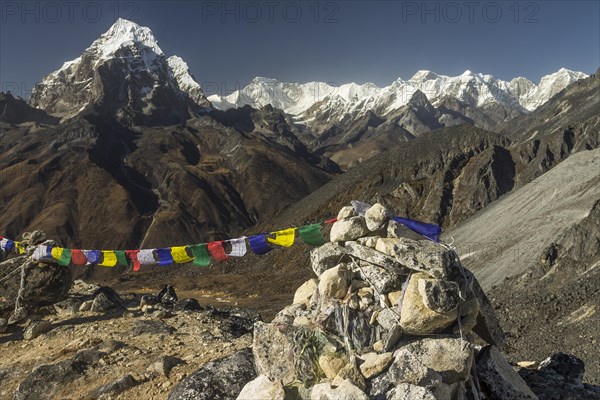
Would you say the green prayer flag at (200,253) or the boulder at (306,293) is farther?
the green prayer flag at (200,253)

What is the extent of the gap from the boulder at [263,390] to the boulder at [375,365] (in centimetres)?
122

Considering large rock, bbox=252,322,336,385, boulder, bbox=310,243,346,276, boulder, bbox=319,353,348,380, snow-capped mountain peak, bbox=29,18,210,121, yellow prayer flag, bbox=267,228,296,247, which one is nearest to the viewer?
boulder, bbox=319,353,348,380

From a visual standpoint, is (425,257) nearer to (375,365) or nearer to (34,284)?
(375,365)

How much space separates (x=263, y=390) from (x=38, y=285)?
14795mm

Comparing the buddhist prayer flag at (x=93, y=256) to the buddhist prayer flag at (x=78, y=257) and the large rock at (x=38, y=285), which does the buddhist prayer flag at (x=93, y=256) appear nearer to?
the buddhist prayer flag at (x=78, y=257)

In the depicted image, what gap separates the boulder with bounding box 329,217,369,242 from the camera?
8172mm

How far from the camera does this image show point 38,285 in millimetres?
17125

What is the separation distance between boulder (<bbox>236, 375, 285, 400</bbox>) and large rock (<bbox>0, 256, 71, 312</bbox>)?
14.4 m

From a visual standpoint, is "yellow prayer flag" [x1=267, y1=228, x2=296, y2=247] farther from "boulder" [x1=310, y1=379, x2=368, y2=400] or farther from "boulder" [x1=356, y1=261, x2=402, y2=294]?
"boulder" [x1=310, y1=379, x2=368, y2=400]

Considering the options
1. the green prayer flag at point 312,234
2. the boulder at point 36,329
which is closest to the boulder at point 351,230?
the green prayer flag at point 312,234

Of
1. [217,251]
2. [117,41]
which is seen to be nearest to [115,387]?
[217,251]

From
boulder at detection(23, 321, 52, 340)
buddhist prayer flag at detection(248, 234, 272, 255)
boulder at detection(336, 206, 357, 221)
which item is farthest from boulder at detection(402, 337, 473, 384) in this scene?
boulder at detection(23, 321, 52, 340)

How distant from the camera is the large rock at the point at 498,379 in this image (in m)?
7.16

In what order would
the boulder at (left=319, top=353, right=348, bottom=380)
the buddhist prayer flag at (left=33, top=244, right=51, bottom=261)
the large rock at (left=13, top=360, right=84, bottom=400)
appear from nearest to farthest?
the boulder at (left=319, top=353, right=348, bottom=380) < the large rock at (left=13, top=360, right=84, bottom=400) < the buddhist prayer flag at (left=33, top=244, right=51, bottom=261)
